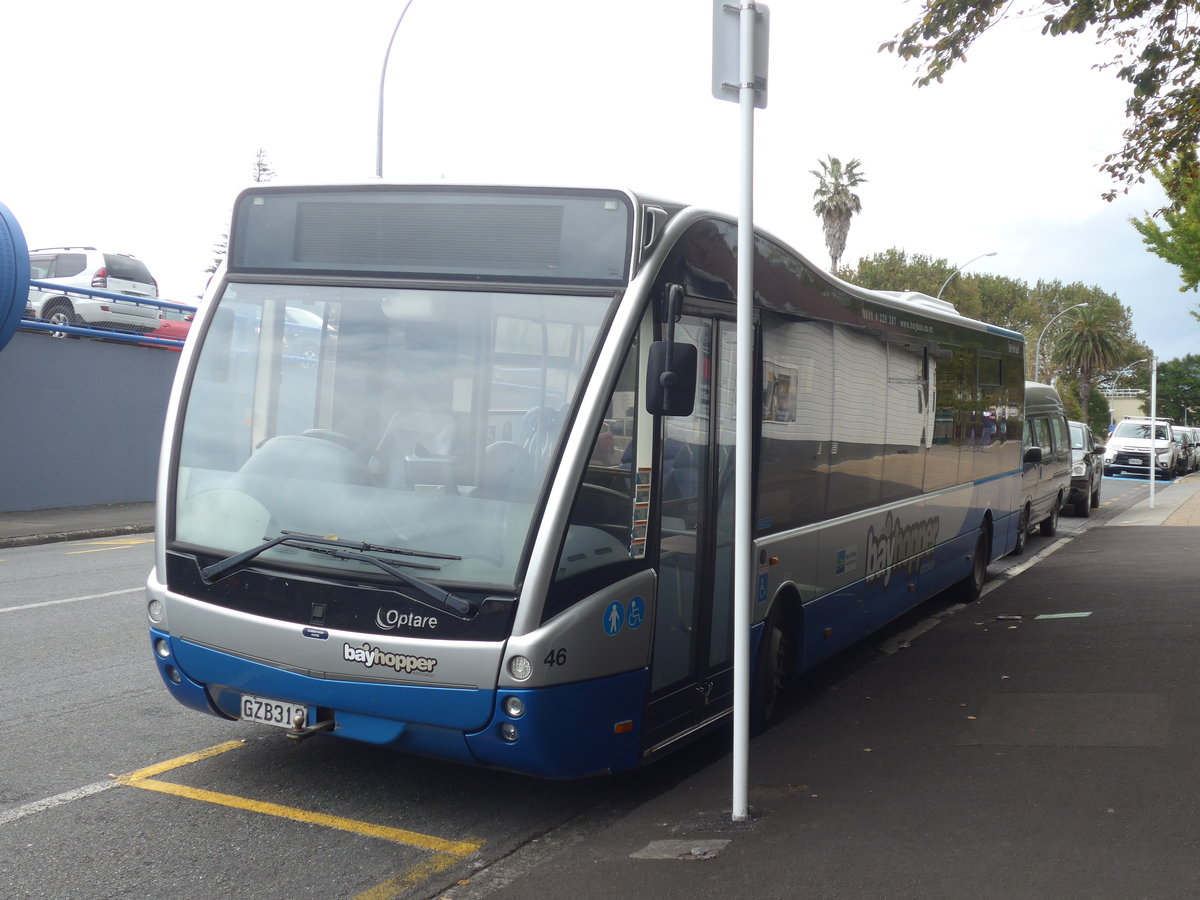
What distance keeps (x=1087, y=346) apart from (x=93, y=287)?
6490 cm

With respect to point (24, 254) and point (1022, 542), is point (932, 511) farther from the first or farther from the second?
point (24, 254)

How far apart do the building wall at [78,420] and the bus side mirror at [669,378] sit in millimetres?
16962

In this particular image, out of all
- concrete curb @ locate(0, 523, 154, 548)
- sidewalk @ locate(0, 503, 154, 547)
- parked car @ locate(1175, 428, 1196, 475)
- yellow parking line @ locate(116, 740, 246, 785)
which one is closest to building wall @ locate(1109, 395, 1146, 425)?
parked car @ locate(1175, 428, 1196, 475)

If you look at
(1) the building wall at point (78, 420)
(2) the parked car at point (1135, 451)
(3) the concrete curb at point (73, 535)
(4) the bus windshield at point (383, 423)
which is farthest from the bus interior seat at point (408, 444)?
(2) the parked car at point (1135, 451)

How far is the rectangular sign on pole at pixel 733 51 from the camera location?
4844 millimetres

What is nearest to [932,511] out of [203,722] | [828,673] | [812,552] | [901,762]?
[828,673]

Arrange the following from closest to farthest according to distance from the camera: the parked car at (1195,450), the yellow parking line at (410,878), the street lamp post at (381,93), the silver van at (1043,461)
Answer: the yellow parking line at (410,878) → the silver van at (1043,461) → the street lamp post at (381,93) → the parked car at (1195,450)

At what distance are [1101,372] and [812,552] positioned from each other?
3082 inches

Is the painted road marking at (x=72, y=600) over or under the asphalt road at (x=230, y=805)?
over

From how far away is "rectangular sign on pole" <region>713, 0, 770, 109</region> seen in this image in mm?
4844

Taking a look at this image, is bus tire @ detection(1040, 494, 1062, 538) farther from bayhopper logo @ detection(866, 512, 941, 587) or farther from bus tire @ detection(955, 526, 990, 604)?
bayhopper logo @ detection(866, 512, 941, 587)

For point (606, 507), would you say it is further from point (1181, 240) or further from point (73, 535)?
point (1181, 240)

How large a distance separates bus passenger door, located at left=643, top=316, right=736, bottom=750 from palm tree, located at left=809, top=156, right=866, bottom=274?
48380mm

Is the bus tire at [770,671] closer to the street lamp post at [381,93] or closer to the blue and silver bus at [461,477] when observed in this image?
the blue and silver bus at [461,477]
